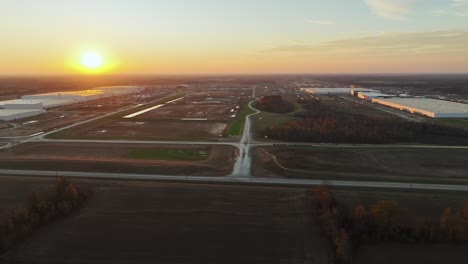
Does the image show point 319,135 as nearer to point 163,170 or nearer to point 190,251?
point 163,170

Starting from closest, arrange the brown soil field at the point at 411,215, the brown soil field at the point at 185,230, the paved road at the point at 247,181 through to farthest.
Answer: the brown soil field at the point at 185,230, the brown soil field at the point at 411,215, the paved road at the point at 247,181

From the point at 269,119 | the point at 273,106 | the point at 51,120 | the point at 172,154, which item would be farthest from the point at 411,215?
the point at 51,120

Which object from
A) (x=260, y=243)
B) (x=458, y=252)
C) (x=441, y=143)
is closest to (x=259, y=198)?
(x=260, y=243)

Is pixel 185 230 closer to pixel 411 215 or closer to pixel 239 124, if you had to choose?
pixel 411 215

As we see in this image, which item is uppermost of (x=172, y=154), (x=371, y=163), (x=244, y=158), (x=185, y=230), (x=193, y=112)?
(x=193, y=112)

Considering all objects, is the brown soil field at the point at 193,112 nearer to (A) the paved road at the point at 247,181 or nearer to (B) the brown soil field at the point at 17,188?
(A) the paved road at the point at 247,181

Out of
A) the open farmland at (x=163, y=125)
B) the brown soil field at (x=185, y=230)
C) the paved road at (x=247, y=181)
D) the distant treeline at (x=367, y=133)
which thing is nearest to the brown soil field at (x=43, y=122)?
the open farmland at (x=163, y=125)
